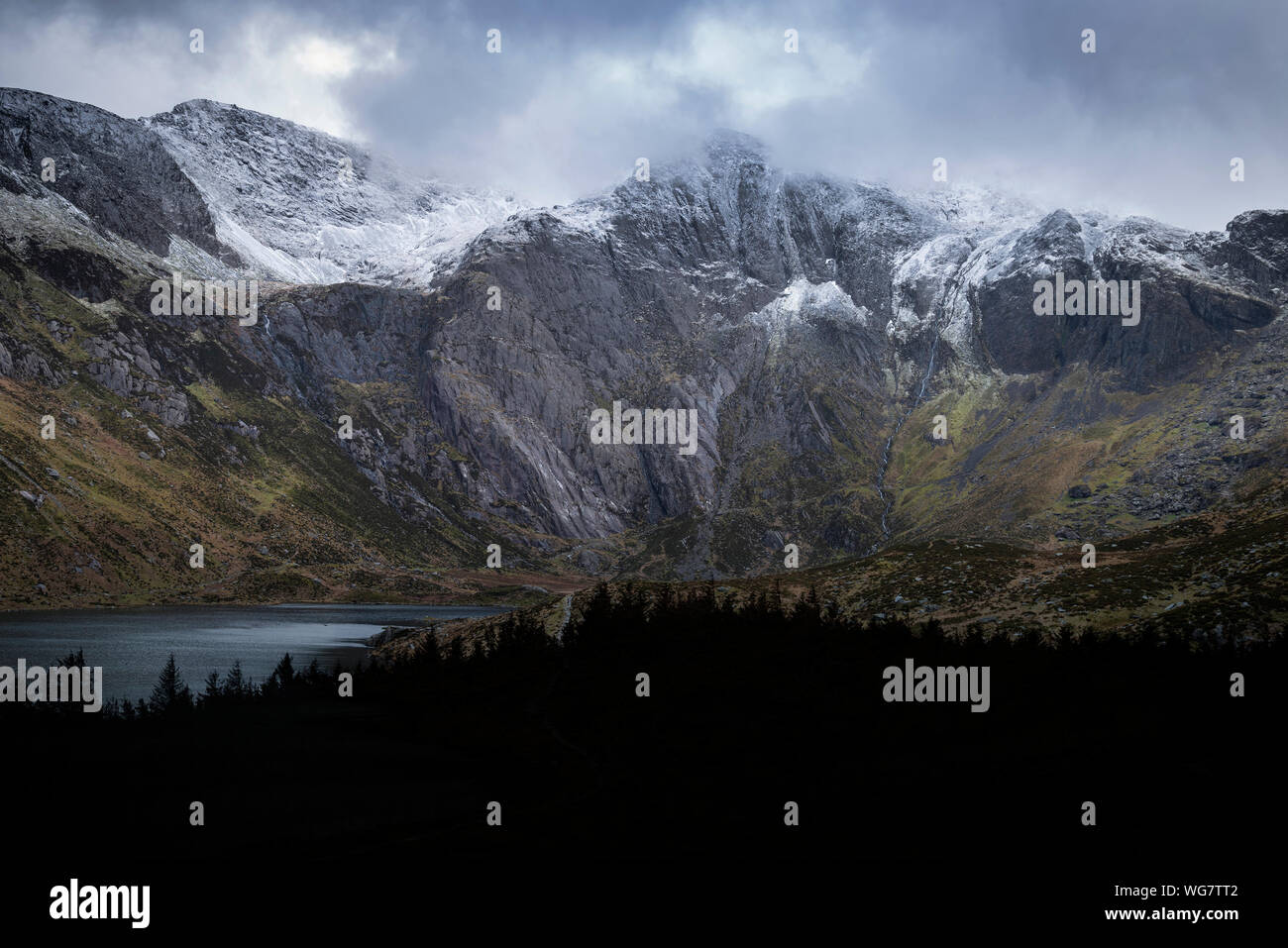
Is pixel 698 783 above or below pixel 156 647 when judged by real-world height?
above

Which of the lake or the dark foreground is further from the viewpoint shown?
the lake

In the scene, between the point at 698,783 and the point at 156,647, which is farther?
the point at 156,647

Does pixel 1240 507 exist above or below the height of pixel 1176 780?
above

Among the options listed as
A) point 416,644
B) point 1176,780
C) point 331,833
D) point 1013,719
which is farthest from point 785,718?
point 416,644

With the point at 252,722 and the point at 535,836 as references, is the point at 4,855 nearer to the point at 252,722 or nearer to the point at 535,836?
the point at 535,836

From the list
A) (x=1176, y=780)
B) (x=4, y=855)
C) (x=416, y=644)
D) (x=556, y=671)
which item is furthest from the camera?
A: (x=416, y=644)

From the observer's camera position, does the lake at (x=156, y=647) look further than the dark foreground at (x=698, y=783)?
Yes

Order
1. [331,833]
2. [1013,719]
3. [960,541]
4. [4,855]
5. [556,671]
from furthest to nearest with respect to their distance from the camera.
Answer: [960,541]
[556,671]
[1013,719]
[331,833]
[4,855]

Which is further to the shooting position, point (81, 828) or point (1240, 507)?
point (1240, 507)
